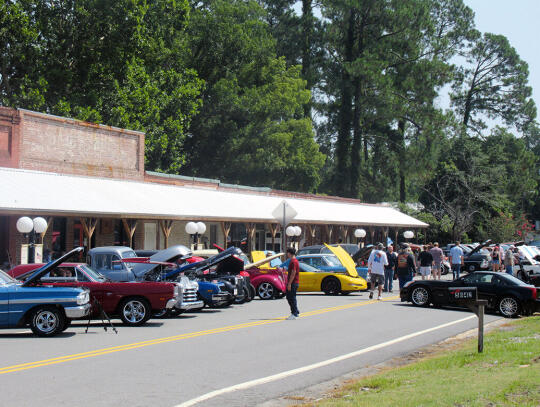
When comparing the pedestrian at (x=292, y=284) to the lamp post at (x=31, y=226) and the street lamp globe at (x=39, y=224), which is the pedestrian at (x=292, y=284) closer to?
the lamp post at (x=31, y=226)

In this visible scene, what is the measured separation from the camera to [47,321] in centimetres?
1460

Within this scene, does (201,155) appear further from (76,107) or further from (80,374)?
(80,374)

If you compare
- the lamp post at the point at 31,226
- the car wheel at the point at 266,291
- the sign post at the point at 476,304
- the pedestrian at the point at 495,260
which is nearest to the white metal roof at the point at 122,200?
the lamp post at the point at 31,226

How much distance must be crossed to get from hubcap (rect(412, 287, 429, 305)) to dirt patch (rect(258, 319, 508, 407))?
18.2 ft

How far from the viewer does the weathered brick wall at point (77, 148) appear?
3250cm

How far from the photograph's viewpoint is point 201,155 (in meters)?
65.6

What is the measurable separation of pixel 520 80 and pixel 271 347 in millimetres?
80286

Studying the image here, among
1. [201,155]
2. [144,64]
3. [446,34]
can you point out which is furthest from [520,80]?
[144,64]

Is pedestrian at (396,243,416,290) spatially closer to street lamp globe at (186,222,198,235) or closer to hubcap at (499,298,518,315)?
hubcap at (499,298,518,315)

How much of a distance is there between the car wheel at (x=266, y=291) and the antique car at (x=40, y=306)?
10.5 m

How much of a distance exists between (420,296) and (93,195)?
563 inches

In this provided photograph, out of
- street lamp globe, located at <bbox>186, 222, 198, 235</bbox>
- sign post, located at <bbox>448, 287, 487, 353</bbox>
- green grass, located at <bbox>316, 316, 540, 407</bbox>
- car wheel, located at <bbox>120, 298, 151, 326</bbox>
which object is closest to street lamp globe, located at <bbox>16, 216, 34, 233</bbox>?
street lamp globe, located at <bbox>186, 222, 198, 235</bbox>

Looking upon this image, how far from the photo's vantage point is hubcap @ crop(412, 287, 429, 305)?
72.3 feet

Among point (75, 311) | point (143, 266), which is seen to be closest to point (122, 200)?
point (143, 266)
